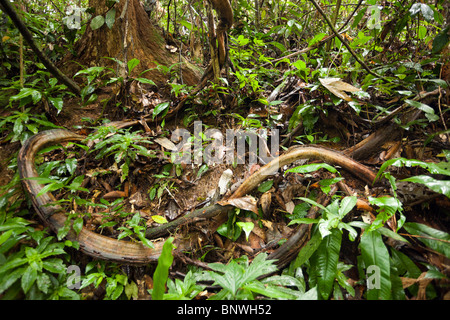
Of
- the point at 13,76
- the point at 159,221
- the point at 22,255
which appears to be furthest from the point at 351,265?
the point at 13,76

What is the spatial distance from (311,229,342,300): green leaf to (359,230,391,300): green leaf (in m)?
0.13

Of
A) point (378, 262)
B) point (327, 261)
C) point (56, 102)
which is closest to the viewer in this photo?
point (378, 262)

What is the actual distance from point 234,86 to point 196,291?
80.3 inches

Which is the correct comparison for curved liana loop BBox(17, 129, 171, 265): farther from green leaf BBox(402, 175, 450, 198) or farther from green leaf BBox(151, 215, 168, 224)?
green leaf BBox(402, 175, 450, 198)

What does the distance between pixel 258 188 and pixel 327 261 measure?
725 mm

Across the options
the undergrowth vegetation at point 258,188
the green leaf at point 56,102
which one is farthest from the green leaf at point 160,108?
the green leaf at point 56,102

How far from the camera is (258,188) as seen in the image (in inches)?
69.8

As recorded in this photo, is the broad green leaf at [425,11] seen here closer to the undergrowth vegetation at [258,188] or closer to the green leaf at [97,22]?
the undergrowth vegetation at [258,188]

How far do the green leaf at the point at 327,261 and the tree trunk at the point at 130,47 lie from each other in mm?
2432

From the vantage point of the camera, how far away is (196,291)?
1241 millimetres

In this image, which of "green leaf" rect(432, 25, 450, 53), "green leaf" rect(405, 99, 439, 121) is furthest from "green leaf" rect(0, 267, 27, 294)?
"green leaf" rect(432, 25, 450, 53)

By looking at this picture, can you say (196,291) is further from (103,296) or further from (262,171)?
(262,171)

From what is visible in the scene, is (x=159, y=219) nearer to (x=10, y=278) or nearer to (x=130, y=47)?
(x=10, y=278)

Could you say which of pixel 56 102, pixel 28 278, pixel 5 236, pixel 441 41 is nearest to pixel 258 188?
pixel 28 278
